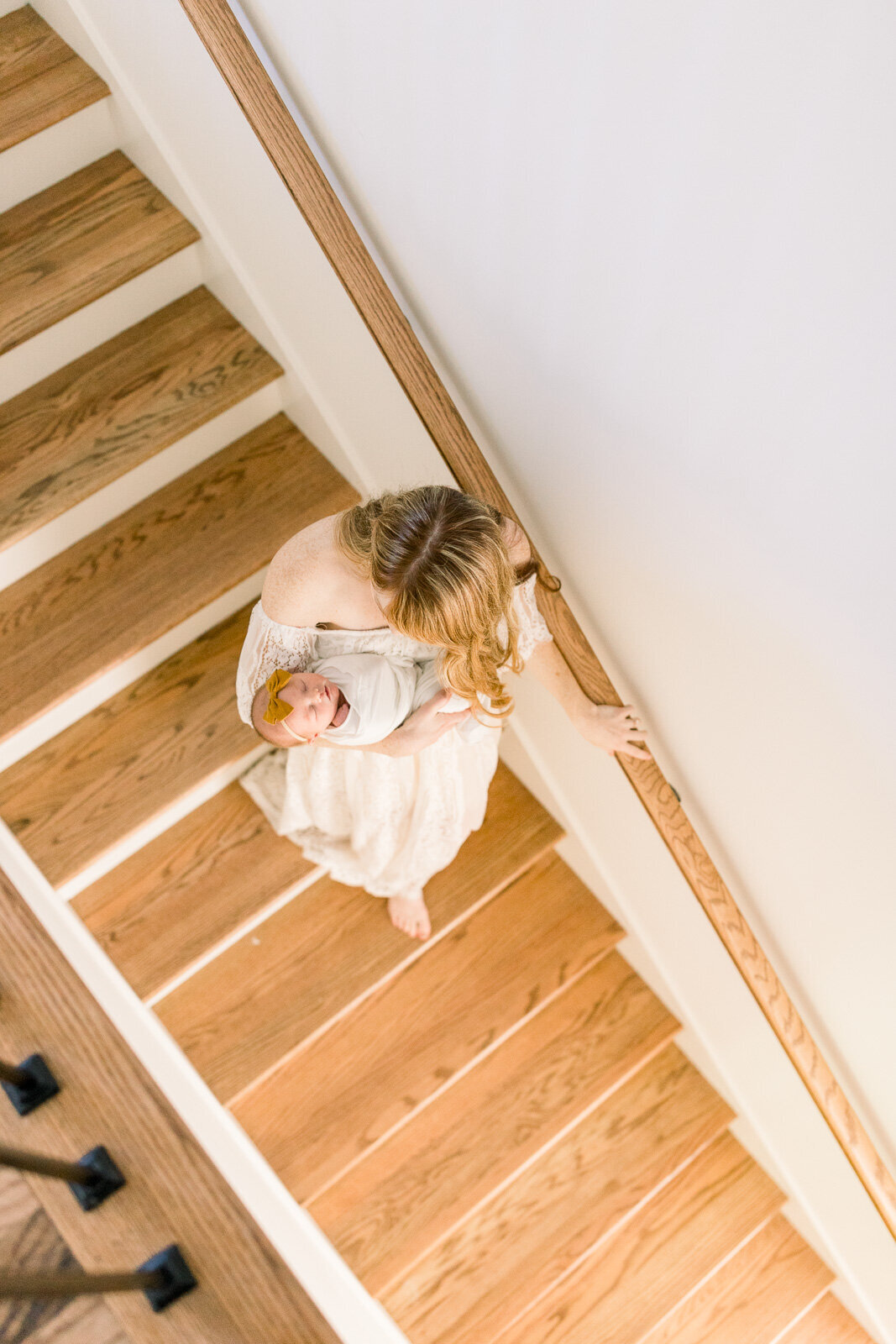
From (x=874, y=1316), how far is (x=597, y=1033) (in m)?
1.05

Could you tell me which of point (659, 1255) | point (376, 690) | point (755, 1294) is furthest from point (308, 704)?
point (755, 1294)

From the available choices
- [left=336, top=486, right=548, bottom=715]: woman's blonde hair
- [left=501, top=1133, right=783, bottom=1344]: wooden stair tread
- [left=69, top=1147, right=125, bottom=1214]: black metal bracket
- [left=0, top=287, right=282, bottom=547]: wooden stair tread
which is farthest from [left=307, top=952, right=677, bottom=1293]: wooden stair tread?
[left=0, top=287, right=282, bottom=547]: wooden stair tread

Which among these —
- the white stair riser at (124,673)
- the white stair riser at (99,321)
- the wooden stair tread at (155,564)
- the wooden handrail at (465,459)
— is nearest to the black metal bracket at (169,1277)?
the wooden stair tread at (155,564)

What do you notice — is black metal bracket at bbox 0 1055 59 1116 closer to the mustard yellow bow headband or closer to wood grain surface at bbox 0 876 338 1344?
wood grain surface at bbox 0 876 338 1344

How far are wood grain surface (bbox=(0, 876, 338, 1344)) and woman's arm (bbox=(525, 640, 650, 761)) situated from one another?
1.33 m

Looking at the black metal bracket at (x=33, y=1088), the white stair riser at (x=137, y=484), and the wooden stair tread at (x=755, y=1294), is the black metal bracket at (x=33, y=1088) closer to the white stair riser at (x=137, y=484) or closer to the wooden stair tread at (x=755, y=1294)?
the white stair riser at (x=137, y=484)

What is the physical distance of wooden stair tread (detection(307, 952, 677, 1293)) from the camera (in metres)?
2.66

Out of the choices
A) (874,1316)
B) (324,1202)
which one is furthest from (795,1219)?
(324,1202)

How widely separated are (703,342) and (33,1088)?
1.96 m

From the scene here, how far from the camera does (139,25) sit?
2168 millimetres

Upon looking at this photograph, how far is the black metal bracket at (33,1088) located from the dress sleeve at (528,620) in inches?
53.2

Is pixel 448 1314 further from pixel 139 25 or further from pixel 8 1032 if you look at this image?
pixel 139 25

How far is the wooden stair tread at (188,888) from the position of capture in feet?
8.16

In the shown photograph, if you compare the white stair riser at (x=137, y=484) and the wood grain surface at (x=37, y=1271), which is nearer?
the wood grain surface at (x=37, y=1271)
